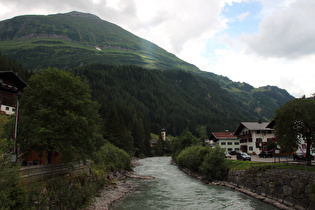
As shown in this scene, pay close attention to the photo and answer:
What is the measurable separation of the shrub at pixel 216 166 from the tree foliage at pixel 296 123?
1553cm

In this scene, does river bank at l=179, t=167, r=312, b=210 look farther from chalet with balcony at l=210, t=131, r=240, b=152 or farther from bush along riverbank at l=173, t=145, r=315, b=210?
chalet with balcony at l=210, t=131, r=240, b=152

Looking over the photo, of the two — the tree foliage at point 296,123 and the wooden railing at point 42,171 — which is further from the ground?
the tree foliage at point 296,123

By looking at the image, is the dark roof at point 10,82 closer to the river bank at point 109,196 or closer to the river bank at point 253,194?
the river bank at point 109,196

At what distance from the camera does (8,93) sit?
23656 millimetres

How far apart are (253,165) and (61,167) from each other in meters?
30.9

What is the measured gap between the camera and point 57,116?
2620cm

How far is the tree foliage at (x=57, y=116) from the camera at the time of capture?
2464 centimetres

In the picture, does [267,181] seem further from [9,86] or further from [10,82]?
[10,82]

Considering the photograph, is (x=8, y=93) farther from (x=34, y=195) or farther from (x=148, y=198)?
(x=148, y=198)

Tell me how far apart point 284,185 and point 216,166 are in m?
19.7

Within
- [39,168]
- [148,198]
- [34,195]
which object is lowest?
[148,198]

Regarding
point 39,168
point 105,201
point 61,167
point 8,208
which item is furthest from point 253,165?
point 8,208

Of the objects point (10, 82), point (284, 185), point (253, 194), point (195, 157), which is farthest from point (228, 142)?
point (10, 82)

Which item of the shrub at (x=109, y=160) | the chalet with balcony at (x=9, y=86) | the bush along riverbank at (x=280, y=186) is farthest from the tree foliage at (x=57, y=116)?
the bush along riverbank at (x=280, y=186)
